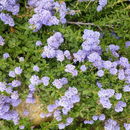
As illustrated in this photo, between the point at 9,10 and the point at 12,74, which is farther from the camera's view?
the point at 9,10

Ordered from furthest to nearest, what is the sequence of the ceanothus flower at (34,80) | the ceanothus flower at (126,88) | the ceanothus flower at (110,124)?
the ceanothus flower at (110,124) → the ceanothus flower at (126,88) → the ceanothus flower at (34,80)

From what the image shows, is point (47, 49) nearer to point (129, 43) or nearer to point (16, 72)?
point (16, 72)

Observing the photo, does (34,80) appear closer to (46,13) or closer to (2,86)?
(2,86)

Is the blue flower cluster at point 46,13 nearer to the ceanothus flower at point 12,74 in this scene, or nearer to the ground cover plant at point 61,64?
the ground cover plant at point 61,64

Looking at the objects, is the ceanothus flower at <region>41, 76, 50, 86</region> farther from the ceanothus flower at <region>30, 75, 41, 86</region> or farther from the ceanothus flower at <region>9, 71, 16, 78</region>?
the ceanothus flower at <region>9, 71, 16, 78</region>

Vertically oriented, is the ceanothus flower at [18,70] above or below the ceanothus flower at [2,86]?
above

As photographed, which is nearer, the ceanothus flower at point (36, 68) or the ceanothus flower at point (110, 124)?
the ceanothus flower at point (36, 68)

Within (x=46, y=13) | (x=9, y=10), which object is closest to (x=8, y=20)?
(x=9, y=10)

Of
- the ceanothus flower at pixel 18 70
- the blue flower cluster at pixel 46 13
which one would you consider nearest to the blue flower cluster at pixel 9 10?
the blue flower cluster at pixel 46 13

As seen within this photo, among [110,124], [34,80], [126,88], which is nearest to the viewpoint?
[34,80]

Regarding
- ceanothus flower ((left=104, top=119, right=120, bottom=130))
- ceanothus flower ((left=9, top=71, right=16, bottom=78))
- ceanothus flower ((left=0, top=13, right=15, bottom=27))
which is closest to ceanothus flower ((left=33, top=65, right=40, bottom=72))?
ceanothus flower ((left=9, top=71, right=16, bottom=78))
